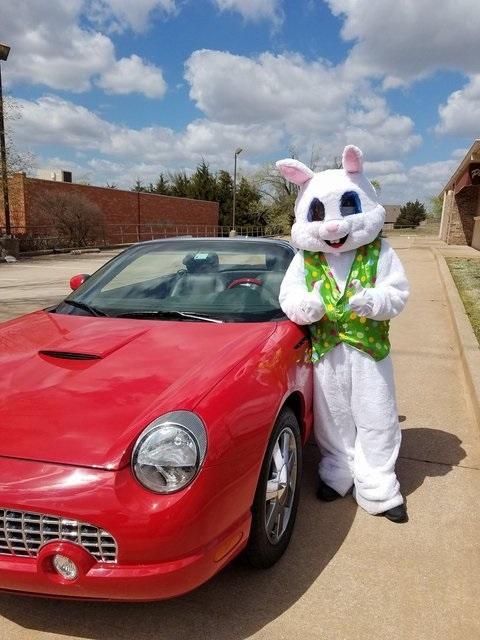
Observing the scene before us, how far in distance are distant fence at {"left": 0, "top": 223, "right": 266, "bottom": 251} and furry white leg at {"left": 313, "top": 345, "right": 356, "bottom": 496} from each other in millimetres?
13141

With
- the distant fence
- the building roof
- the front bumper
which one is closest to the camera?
the front bumper

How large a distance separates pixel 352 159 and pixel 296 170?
30 cm

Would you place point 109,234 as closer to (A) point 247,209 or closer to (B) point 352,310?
(A) point 247,209

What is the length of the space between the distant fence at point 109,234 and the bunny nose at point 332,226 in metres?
13.2

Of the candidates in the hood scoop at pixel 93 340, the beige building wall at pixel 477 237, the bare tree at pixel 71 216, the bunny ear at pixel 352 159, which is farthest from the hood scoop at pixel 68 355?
the bare tree at pixel 71 216

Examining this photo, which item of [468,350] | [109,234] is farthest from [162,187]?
[468,350]

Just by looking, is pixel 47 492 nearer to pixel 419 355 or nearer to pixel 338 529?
pixel 338 529

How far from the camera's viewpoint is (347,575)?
2.36 m

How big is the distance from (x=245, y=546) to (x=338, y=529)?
2.35 feet

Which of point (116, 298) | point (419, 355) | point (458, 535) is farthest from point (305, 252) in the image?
point (419, 355)

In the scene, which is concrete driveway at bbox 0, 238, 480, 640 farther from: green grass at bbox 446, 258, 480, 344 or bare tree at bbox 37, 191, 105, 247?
bare tree at bbox 37, 191, 105, 247

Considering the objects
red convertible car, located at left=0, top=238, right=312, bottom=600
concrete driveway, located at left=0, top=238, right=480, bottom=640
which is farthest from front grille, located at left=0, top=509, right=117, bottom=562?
concrete driveway, located at left=0, top=238, right=480, bottom=640

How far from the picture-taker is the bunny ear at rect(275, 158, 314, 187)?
2918mm

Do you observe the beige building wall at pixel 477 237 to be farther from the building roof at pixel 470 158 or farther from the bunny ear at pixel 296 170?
the bunny ear at pixel 296 170
